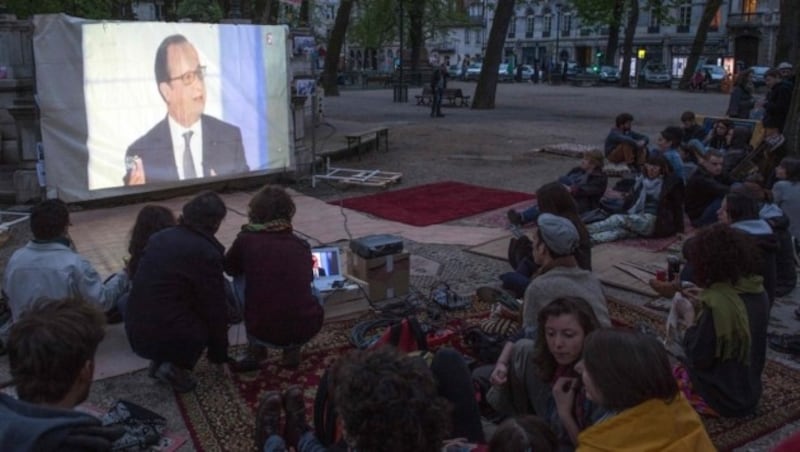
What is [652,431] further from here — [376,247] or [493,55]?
[493,55]

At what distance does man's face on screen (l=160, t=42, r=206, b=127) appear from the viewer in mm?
9789

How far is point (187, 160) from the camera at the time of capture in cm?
1013

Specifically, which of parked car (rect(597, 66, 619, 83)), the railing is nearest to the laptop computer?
parked car (rect(597, 66, 619, 83))

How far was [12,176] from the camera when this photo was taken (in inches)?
Result: 399

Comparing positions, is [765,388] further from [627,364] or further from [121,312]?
[121,312]

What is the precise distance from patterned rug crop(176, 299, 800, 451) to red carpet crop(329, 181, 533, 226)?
4.12m

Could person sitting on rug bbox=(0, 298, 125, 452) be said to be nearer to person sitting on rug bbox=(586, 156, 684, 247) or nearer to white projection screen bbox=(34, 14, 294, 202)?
person sitting on rug bbox=(586, 156, 684, 247)

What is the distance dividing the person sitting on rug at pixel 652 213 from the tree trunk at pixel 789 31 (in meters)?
11.3

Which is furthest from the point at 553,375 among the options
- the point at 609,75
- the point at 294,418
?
the point at 609,75

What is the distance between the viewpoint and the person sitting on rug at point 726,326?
3930mm

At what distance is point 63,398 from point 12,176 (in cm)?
891

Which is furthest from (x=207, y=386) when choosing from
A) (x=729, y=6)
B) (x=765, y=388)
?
(x=729, y=6)

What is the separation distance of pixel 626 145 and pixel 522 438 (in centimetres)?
988

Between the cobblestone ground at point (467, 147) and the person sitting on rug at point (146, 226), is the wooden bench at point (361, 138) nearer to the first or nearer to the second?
the cobblestone ground at point (467, 147)
